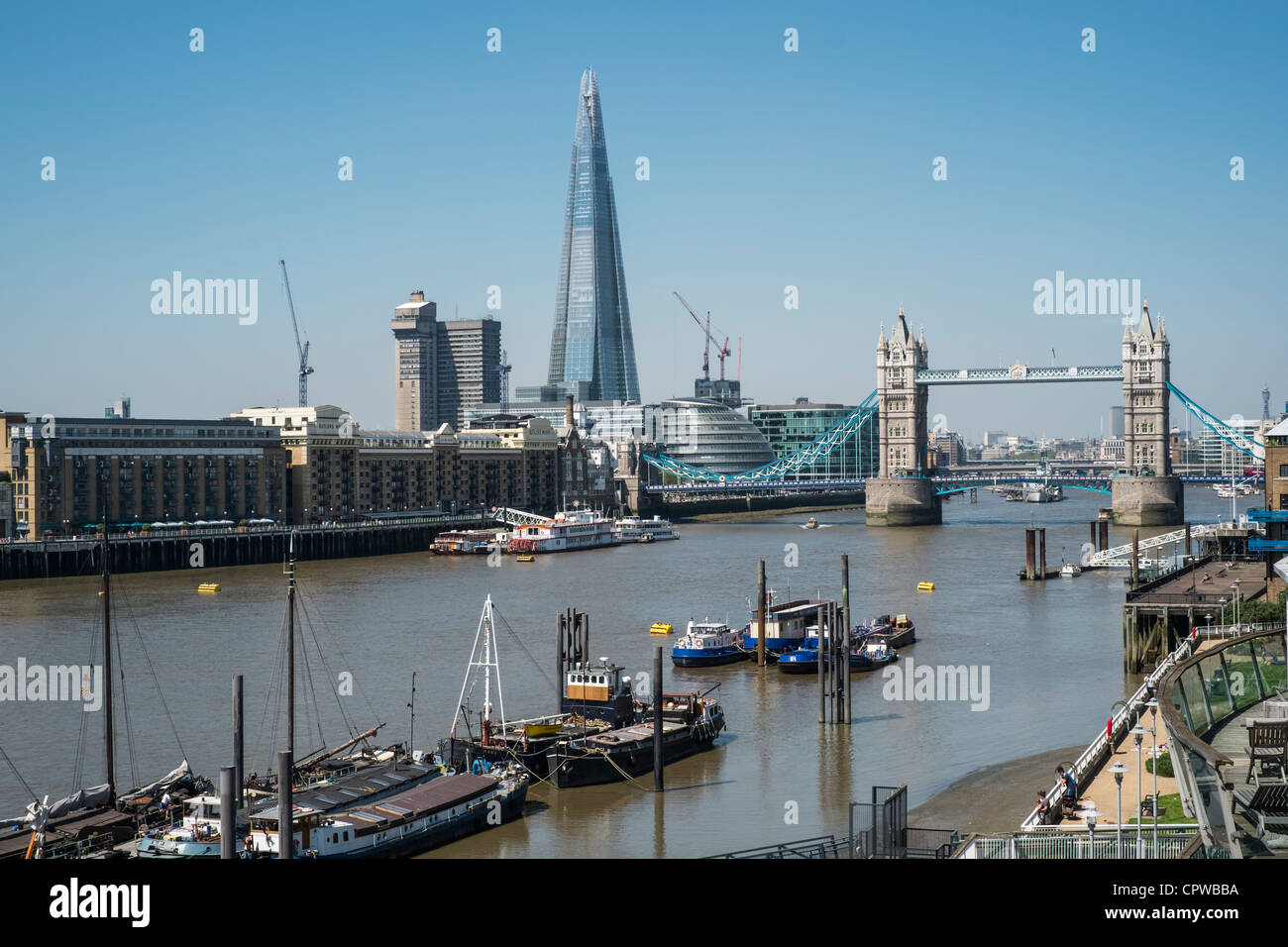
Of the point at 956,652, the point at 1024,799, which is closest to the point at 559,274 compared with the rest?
the point at 956,652

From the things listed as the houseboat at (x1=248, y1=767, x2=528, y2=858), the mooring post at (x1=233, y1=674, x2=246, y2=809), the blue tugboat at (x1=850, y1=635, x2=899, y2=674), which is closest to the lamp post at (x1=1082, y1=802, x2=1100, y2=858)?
the houseboat at (x1=248, y1=767, x2=528, y2=858)

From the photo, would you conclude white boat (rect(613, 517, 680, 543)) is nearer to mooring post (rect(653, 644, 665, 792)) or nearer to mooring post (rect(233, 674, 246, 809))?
mooring post (rect(653, 644, 665, 792))

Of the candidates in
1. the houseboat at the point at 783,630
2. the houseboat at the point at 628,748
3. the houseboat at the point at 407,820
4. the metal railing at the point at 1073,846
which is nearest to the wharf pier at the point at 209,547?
the houseboat at the point at 783,630

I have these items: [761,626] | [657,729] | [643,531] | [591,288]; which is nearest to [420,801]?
[657,729]

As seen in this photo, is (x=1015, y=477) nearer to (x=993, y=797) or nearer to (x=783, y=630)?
(x=783, y=630)

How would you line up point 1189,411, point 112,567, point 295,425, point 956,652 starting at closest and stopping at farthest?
point 956,652
point 112,567
point 295,425
point 1189,411
